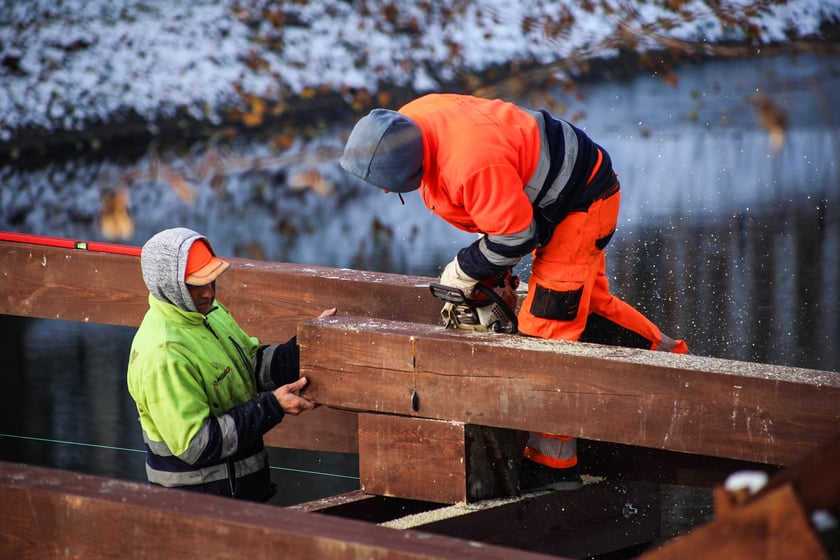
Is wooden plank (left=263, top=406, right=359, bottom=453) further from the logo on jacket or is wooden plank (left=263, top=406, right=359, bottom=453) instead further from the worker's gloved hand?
the worker's gloved hand

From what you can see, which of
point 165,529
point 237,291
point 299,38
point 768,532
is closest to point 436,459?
point 165,529

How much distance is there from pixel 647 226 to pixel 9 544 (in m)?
→ 6.25

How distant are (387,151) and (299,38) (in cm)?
940

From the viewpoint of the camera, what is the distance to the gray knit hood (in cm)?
308

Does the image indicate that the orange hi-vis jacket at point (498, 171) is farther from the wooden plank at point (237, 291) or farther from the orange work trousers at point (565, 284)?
the wooden plank at point (237, 291)

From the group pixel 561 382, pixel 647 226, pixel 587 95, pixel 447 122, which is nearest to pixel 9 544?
pixel 561 382

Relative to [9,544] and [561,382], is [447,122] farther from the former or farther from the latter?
[9,544]

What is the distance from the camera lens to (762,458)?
2.63 m

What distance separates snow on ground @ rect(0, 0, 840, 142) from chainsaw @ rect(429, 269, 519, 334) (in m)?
8.57

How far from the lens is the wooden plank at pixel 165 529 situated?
193cm

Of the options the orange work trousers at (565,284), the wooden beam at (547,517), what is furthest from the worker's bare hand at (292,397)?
the orange work trousers at (565,284)

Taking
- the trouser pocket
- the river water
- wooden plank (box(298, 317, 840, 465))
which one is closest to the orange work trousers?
the trouser pocket

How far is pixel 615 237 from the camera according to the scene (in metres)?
7.70

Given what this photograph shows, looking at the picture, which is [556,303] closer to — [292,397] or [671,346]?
[671,346]
